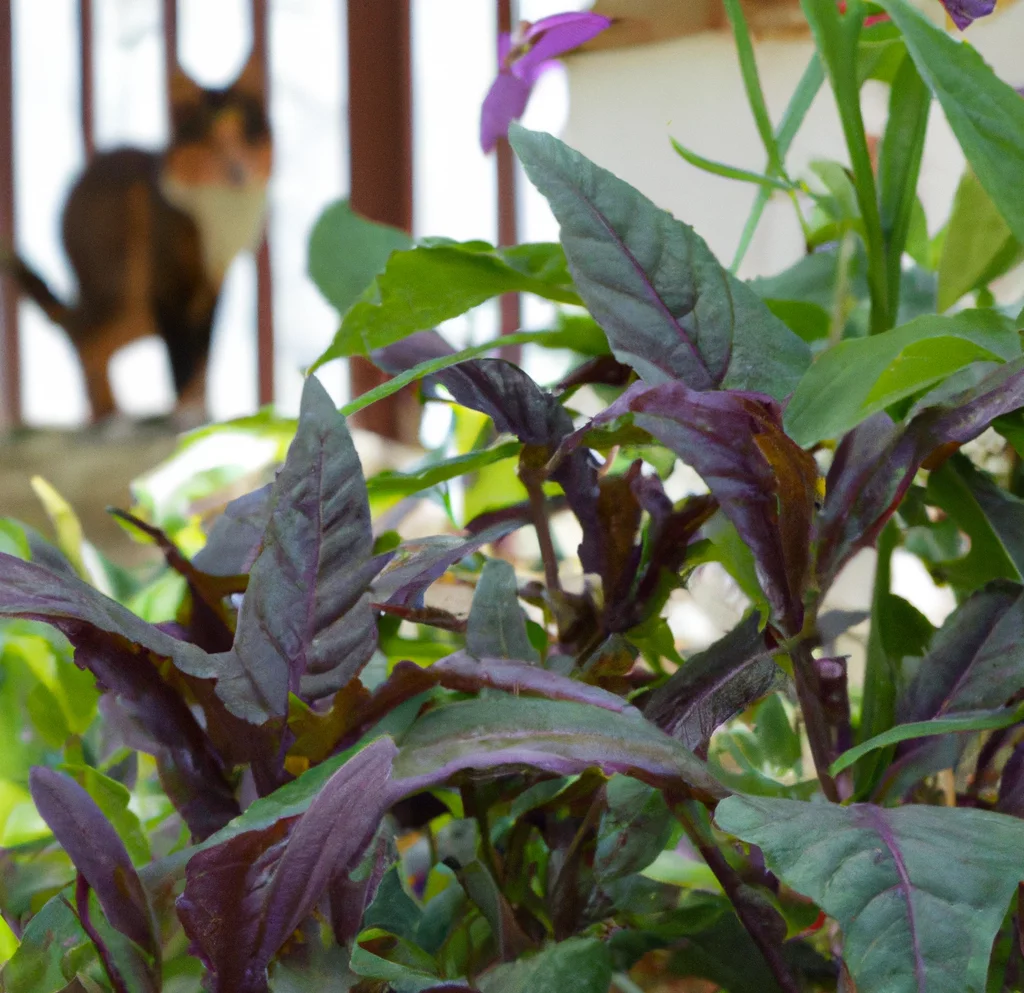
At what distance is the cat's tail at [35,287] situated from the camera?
8.14 ft

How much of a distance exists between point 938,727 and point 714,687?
35 mm

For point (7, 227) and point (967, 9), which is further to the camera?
point (7, 227)

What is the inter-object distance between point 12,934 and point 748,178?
0.66 ft

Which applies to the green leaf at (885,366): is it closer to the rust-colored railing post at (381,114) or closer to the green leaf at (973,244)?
the green leaf at (973,244)

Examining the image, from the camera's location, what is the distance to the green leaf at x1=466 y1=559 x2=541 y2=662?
191 mm

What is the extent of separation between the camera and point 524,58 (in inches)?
10.2

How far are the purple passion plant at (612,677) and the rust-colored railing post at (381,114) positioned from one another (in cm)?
200

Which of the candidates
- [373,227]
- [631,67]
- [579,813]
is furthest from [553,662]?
[631,67]

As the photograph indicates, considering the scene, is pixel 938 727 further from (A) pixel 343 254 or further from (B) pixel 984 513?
(A) pixel 343 254

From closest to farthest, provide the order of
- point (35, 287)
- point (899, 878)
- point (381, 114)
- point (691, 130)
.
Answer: point (899, 878) → point (691, 130) → point (381, 114) → point (35, 287)

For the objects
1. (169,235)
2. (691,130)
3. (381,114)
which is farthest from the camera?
(169,235)

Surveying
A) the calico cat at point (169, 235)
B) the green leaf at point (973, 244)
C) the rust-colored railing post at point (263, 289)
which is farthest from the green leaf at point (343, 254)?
the calico cat at point (169, 235)

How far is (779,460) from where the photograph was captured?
0.16 metres

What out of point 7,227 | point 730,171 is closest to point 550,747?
point 730,171
